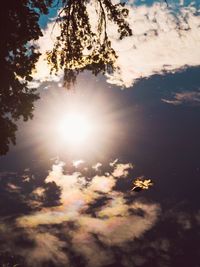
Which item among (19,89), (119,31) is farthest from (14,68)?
(119,31)

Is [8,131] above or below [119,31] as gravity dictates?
below

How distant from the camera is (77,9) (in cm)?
946

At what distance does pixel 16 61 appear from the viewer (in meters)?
9.77

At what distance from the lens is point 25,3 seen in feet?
30.3

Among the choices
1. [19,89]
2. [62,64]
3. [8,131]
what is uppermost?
[62,64]

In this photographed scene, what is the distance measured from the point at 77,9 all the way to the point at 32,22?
45.0 inches

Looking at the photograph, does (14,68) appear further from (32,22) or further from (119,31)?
(119,31)

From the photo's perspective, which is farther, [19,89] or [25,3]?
[19,89]

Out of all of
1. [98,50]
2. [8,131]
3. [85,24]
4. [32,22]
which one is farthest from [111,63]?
[8,131]

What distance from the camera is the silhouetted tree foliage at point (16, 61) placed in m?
9.07

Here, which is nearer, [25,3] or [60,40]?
[25,3]

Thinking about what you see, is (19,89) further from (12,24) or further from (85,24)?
(85,24)

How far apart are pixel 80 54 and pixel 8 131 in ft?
8.84

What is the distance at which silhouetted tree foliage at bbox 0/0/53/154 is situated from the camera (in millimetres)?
9073
